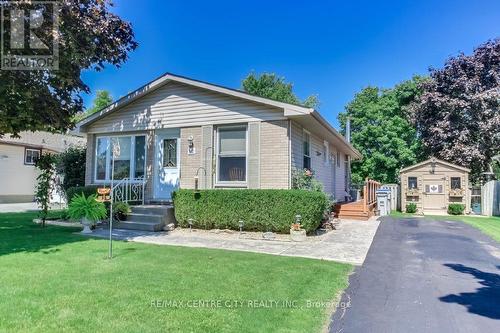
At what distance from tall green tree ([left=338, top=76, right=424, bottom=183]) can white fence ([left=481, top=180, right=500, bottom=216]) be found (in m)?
8.28

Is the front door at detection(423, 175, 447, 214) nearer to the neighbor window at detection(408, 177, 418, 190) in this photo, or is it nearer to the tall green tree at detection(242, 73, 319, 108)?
the neighbor window at detection(408, 177, 418, 190)

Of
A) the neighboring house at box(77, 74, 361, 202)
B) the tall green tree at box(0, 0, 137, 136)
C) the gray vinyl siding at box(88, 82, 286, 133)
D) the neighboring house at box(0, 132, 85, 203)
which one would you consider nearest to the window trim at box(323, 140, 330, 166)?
the neighboring house at box(77, 74, 361, 202)

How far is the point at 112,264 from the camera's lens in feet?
19.0

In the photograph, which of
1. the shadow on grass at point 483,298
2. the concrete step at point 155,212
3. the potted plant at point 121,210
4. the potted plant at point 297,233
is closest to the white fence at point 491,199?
the potted plant at point 297,233

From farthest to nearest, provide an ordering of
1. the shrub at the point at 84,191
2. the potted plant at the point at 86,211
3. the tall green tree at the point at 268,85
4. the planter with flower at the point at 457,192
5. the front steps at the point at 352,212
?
the tall green tree at the point at 268,85 < the planter with flower at the point at 457,192 < the front steps at the point at 352,212 < the shrub at the point at 84,191 < the potted plant at the point at 86,211

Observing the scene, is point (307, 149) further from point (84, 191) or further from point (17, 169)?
point (17, 169)

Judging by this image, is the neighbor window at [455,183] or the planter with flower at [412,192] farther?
the planter with flower at [412,192]

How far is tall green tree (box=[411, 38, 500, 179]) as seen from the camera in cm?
2067

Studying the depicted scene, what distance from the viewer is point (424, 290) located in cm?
495

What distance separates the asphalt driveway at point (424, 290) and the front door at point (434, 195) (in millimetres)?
10541

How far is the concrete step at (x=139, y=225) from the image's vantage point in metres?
9.97

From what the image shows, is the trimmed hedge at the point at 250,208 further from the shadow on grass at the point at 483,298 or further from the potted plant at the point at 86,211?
the shadow on grass at the point at 483,298

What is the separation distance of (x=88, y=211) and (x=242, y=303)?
6903 millimetres

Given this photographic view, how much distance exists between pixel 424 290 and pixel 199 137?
25.3 ft
